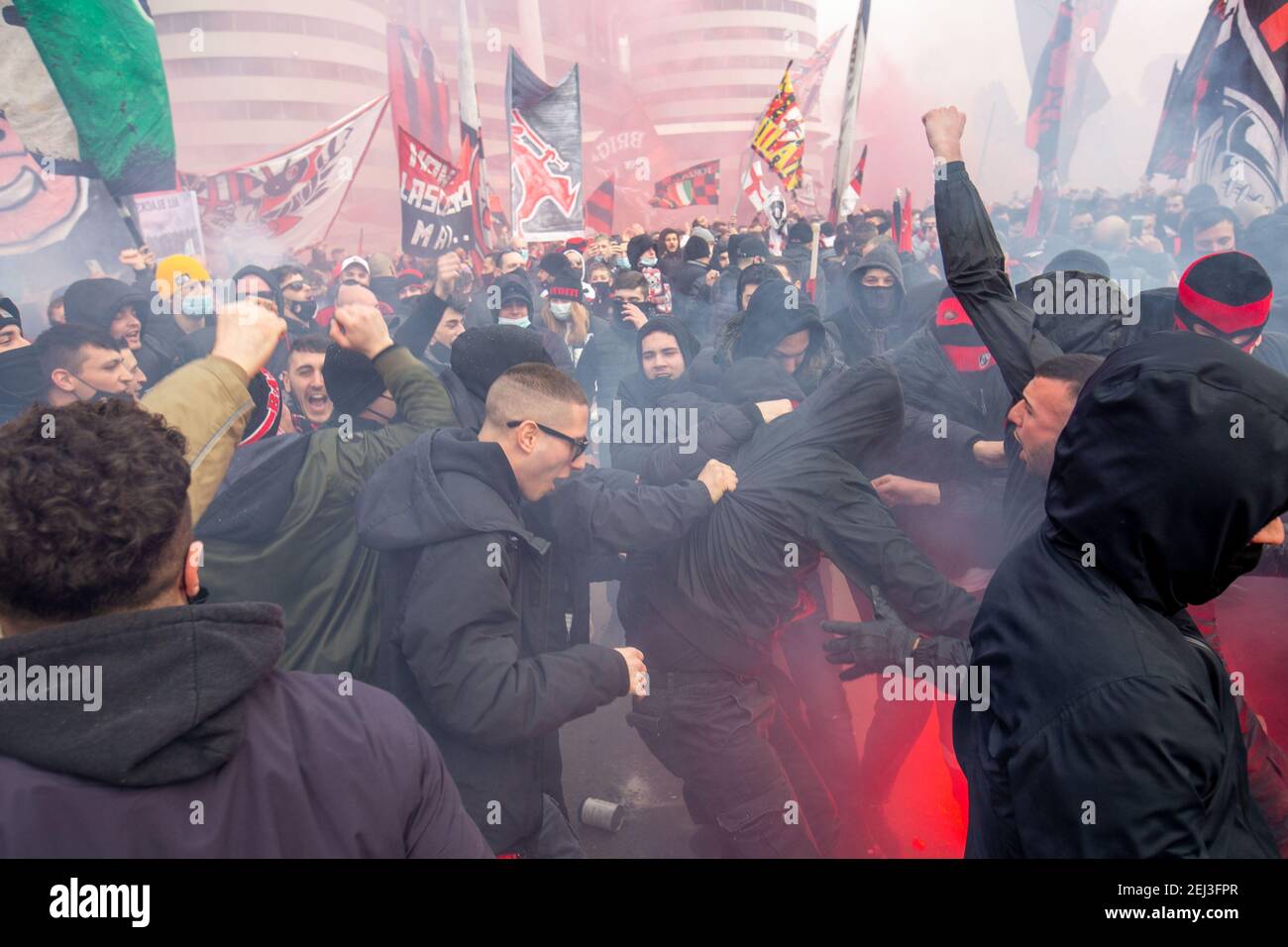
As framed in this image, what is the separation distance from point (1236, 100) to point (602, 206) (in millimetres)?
7385

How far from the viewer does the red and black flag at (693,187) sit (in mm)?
12172

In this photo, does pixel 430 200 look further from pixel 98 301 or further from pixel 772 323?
pixel 772 323

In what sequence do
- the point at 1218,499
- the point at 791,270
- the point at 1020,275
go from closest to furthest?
the point at 1218,499 → the point at 791,270 → the point at 1020,275

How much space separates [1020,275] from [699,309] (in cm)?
754

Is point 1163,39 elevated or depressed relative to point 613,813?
elevated

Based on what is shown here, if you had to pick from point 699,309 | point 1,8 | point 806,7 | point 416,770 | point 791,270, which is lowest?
point 416,770

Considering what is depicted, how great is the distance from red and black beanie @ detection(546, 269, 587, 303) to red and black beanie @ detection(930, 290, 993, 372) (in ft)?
10.2

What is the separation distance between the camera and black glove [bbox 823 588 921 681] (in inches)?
104

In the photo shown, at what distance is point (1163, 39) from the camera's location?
34.9m

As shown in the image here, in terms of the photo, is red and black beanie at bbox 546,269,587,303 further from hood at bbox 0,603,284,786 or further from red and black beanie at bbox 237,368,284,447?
hood at bbox 0,603,284,786

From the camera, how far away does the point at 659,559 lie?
3.05m

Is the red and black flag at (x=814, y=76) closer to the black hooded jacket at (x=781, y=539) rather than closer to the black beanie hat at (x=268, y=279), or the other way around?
the black beanie hat at (x=268, y=279)
